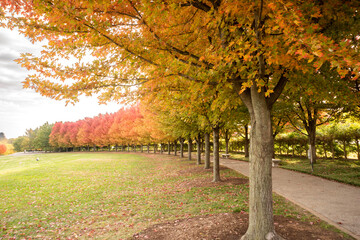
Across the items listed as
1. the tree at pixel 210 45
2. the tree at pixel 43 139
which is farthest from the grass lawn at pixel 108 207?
the tree at pixel 43 139

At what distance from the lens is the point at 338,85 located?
627 centimetres

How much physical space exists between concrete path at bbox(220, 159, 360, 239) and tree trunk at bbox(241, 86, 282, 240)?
1.95 meters

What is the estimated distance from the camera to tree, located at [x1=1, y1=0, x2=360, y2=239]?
3832 millimetres

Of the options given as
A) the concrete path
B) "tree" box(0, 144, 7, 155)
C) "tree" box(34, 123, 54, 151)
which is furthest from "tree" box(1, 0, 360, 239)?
"tree" box(0, 144, 7, 155)

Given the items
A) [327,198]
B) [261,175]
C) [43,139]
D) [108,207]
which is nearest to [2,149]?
[43,139]

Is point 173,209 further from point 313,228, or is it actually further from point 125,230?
point 313,228

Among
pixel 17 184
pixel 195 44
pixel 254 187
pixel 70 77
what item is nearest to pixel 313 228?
pixel 254 187

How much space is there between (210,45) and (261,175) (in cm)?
309

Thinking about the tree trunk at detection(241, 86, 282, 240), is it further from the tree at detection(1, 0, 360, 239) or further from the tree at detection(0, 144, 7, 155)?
the tree at detection(0, 144, 7, 155)

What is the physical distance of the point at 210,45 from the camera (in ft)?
14.8

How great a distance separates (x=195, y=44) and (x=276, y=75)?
93.6 inches

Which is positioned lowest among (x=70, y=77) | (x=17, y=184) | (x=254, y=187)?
(x=17, y=184)

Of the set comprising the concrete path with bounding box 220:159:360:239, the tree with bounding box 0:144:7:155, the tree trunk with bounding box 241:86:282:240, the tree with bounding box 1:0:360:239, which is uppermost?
the tree with bounding box 1:0:360:239

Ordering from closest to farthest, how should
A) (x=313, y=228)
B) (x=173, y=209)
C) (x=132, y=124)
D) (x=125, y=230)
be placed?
(x=313, y=228), (x=125, y=230), (x=173, y=209), (x=132, y=124)
